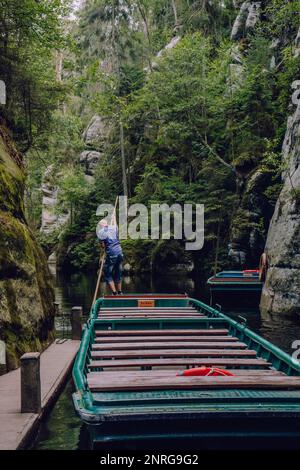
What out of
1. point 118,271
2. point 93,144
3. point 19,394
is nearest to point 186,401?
point 19,394

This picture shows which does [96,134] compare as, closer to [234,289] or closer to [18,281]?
[234,289]

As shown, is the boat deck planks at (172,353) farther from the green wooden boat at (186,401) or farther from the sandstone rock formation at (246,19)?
the sandstone rock formation at (246,19)

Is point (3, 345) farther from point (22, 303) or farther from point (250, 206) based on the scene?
point (250, 206)

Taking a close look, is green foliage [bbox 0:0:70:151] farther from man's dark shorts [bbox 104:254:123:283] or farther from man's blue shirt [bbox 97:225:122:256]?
man's dark shorts [bbox 104:254:123:283]

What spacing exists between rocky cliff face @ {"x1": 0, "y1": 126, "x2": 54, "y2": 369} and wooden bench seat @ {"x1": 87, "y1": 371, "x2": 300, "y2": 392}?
3.03 meters

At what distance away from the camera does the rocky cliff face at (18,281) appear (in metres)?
7.69

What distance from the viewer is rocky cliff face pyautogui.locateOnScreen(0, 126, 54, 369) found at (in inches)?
303

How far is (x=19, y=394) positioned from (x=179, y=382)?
8.98 ft

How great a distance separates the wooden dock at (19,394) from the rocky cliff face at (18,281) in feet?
1.12

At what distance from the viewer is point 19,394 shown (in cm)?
637

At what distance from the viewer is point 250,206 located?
1059 inches

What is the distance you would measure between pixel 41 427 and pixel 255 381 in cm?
279
